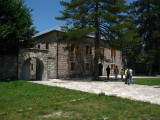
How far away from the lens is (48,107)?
5383 millimetres

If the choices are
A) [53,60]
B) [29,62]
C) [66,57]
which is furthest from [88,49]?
[29,62]

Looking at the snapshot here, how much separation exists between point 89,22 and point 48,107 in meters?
13.8

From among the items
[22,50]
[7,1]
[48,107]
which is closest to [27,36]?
[22,50]

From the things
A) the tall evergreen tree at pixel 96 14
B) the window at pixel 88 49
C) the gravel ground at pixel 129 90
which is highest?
the tall evergreen tree at pixel 96 14

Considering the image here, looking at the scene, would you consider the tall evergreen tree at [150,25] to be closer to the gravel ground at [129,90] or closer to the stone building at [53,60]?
the stone building at [53,60]

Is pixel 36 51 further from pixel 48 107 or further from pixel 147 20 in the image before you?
pixel 147 20

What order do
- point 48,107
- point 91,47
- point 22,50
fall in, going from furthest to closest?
point 91,47 → point 22,50 → point 48,107

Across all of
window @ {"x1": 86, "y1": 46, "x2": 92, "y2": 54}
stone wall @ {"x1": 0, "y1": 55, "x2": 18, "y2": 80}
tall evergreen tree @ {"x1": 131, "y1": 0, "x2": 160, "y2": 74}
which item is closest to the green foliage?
stone wall @ {"x1": 0, "y1": 55, "x2": 18, "y2": 80}

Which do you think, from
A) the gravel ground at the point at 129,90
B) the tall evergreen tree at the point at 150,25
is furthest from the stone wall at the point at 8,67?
the tall evergreen tree at the point at 150,25

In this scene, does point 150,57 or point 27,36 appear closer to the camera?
point 27,36

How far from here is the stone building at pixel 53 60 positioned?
15.2 meters

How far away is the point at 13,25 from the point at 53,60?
722 cm

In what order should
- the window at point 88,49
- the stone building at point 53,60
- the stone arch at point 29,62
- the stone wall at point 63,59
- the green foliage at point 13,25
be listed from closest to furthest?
the green foliage at point 13,25, the stone building at point 53,60, the stone arch at point 29,62, the stone wall at point 63,59, the window at point 88,49

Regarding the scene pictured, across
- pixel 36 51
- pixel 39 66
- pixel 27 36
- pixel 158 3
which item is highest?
pixel 158 3
